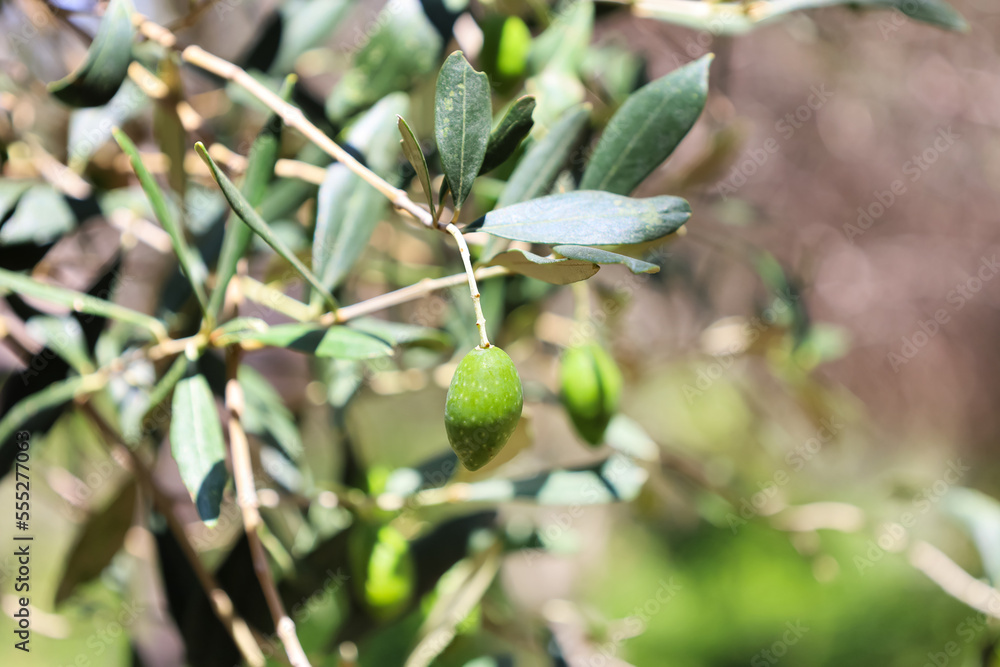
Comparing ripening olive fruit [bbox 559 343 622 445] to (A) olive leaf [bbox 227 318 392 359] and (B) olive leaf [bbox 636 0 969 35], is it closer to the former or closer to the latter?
(A) olive leaf [bbox 227 318 392 359]

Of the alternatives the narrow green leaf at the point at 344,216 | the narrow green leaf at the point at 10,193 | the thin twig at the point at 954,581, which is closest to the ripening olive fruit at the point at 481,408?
the narrow green leaf at the point at 344,216

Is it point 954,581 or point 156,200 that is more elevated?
point 156,200

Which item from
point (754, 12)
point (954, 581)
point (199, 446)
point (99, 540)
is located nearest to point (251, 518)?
point (199, 446)

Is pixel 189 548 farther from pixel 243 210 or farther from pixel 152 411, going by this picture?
pixel 243 210

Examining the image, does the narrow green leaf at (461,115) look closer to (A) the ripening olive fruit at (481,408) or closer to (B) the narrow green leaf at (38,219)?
(A) the ripening olive fruit at (481,408)

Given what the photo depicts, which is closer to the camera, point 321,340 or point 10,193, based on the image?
point 321,340

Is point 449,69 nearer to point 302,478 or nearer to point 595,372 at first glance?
point 595,372

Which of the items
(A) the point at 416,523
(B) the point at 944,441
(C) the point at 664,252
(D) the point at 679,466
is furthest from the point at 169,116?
(B) the point at 944,441
